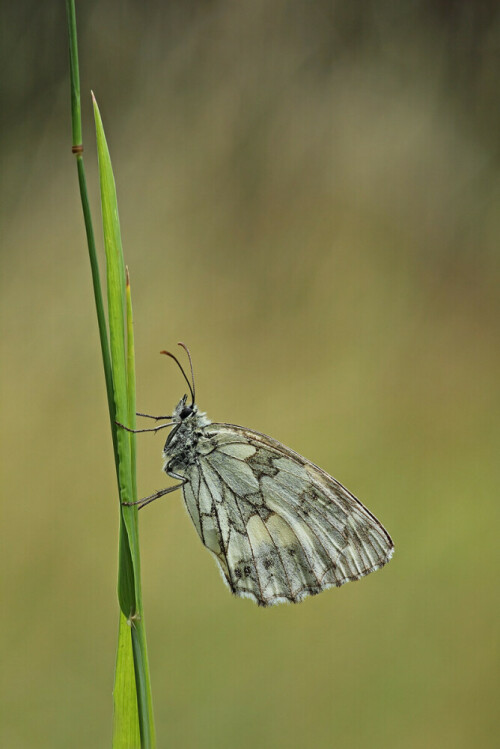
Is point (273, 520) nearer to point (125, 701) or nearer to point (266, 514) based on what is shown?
point (266, 514)

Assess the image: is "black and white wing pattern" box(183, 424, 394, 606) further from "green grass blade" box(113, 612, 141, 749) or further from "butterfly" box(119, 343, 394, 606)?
"green grass blade" box(113, 612, 141, 749)

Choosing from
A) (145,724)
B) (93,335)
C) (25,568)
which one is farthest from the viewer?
(93,335)

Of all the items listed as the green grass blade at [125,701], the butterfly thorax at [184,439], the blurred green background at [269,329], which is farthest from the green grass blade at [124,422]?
the blurred green background at [269,329]

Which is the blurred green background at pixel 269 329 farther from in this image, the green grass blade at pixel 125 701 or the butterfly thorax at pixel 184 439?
the green grass blade at pixel 125 701

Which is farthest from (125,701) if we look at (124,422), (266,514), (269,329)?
(269,329)

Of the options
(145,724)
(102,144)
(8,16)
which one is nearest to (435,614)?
(145,724)

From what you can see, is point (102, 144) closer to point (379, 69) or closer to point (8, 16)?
point (8, 16)
